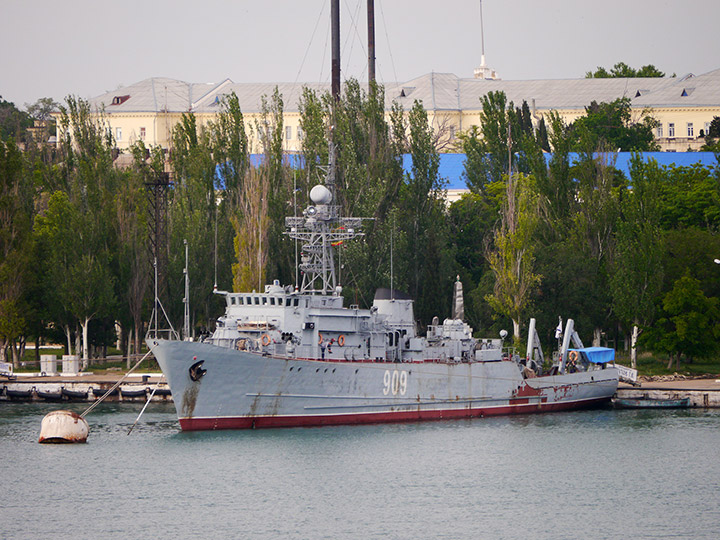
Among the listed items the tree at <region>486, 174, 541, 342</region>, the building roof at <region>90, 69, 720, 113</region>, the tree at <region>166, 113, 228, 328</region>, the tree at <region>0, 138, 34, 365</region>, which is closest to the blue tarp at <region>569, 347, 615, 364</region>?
the tree at <region>486, 174, 541, 342</region>

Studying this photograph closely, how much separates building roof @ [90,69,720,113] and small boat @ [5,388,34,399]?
67.5 m

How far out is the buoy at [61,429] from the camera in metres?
36.0

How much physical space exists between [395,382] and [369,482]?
33.9 ft

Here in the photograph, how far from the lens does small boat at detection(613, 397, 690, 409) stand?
4530 centimetres

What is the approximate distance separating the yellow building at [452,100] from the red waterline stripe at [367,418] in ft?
213

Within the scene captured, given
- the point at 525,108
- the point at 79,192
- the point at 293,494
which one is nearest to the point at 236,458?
the point at 293,494

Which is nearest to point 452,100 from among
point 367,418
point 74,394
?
point 74,394

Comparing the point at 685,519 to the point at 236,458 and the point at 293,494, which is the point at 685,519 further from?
the point at 236,458

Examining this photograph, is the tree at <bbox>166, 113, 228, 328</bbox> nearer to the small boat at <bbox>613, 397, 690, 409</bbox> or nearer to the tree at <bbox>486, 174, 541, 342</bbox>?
the tree at <bbox>486, 174, 541, 342</bbox>

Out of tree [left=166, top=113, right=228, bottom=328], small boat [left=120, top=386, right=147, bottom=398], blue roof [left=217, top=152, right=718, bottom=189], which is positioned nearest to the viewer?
small boat [left=120, top=386, right=147, bottom=398]

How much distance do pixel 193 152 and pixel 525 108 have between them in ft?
118

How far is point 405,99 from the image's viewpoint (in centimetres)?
11275

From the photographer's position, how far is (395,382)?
41344mm

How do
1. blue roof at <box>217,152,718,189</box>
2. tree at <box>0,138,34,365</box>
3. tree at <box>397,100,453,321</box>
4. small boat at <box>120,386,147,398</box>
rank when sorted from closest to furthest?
small boat at <box>120,386,147,398</box>
tree at <box>0,138,34,365</box>
tree at <box>397,100,453,321</box>
blue roof at <box>217,152,718,189</box>
